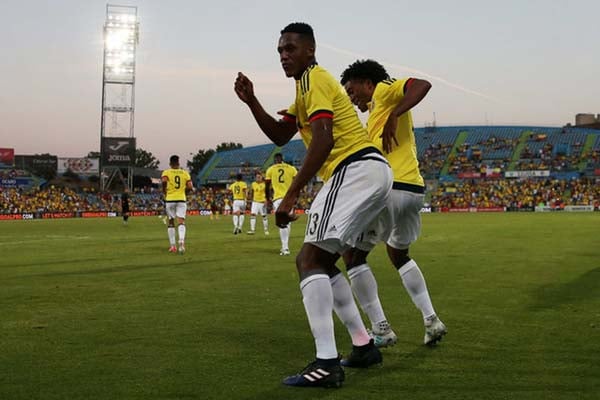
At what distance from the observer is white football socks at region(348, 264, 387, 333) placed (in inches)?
211

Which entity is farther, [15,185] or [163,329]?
[15,185]

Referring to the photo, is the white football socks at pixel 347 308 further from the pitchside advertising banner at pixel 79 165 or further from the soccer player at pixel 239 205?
the pitchside advertising banner at pixel 79 165

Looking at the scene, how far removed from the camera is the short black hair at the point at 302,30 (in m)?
4.54

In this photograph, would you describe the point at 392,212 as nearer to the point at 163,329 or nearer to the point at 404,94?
the point at 404,94

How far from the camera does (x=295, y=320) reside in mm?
6617

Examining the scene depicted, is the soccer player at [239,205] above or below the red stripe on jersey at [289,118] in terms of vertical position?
below

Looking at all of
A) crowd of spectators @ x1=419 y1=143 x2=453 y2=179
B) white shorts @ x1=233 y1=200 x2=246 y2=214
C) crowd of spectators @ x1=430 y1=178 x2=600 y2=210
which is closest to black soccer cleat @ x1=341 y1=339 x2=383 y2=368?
white shorts @ x1=233 y1=200 x2=246 y2=214

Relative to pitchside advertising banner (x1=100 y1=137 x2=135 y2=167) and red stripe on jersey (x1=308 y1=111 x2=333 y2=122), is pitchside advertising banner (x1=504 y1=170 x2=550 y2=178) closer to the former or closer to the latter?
pitchside advertising banner (x1=100 y1=137 x2=135 y2=167)

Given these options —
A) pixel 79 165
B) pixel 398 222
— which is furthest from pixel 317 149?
pixel 79 165

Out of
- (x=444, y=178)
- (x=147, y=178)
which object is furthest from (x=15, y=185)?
→ (x=444, y=178)

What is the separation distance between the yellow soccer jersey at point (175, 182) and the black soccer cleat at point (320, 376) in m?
12.7

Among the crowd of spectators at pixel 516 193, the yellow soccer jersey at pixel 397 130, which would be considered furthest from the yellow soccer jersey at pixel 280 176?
the crowd of spectators at pixel 516 193

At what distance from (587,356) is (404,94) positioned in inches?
102

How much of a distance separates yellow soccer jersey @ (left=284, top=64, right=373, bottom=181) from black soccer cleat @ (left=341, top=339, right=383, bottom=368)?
51.7 inches
